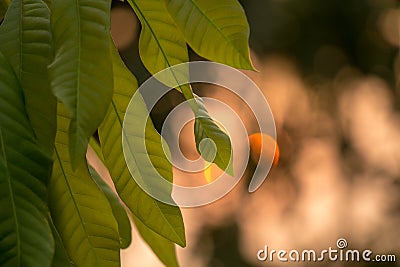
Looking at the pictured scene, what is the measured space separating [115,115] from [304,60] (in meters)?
2.40

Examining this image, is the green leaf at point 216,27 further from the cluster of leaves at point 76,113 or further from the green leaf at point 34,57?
the green leaf at point 34,57

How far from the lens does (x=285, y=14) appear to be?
2.88 meters

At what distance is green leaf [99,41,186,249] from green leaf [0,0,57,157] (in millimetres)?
78

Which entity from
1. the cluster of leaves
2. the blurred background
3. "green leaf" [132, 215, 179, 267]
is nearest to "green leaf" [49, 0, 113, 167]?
the cluster of leaves

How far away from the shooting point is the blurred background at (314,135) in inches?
104

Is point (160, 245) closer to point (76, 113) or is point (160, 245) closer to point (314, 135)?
point (76, 113)

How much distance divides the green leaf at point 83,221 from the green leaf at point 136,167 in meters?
0.02

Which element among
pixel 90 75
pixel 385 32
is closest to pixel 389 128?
pixel 385 32

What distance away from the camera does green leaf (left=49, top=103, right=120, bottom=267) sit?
571mm

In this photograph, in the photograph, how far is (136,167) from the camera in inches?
23.1

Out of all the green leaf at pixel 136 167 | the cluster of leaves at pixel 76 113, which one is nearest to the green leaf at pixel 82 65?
the cluster of leaves at pixel 76 113
